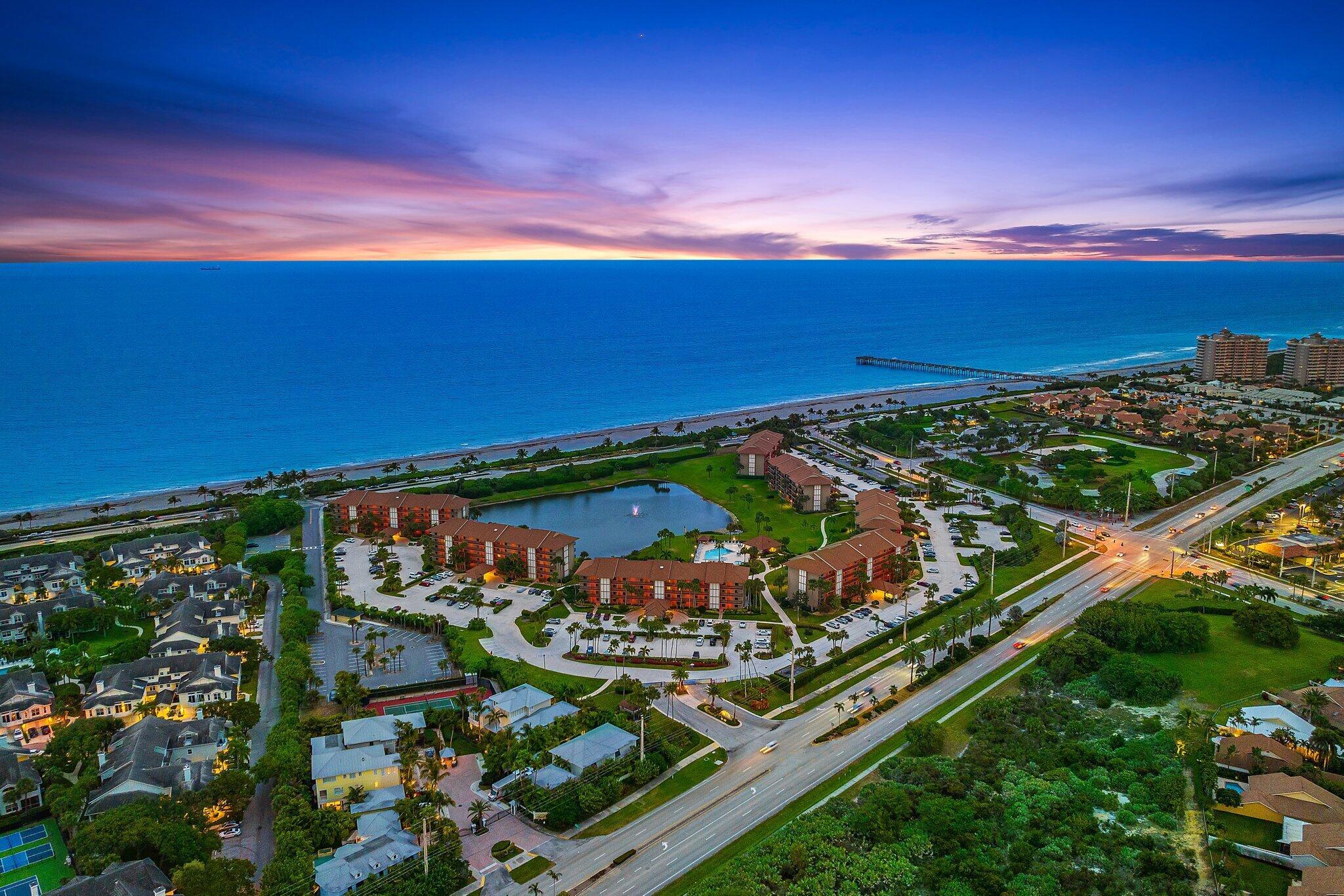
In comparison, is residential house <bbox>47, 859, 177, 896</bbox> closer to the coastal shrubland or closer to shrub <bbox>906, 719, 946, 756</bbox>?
the coastal shrubland

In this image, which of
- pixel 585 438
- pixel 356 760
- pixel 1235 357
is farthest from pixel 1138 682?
pixel 1235 357

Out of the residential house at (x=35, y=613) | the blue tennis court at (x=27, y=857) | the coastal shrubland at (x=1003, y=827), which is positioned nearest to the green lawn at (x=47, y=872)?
the blue tennis court at (x=27, y=857)

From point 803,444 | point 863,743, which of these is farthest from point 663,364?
point 863,743

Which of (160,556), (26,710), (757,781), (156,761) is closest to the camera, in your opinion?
(156,761)

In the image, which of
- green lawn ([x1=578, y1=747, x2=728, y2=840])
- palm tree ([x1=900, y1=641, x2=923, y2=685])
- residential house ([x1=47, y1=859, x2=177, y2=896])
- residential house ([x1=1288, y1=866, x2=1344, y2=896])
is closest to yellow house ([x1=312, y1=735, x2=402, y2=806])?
residential house ([x1=47, y1=859, x2=177, y2=896])

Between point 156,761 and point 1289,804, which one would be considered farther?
point 156,761

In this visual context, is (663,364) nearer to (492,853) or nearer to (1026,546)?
(1026,546)

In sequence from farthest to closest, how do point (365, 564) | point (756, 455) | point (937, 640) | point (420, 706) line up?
point (756, 455)
point (365, 564)
point (937, 640)
point (420, 706)

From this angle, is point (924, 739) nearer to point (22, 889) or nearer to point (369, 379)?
point (22, 889)
